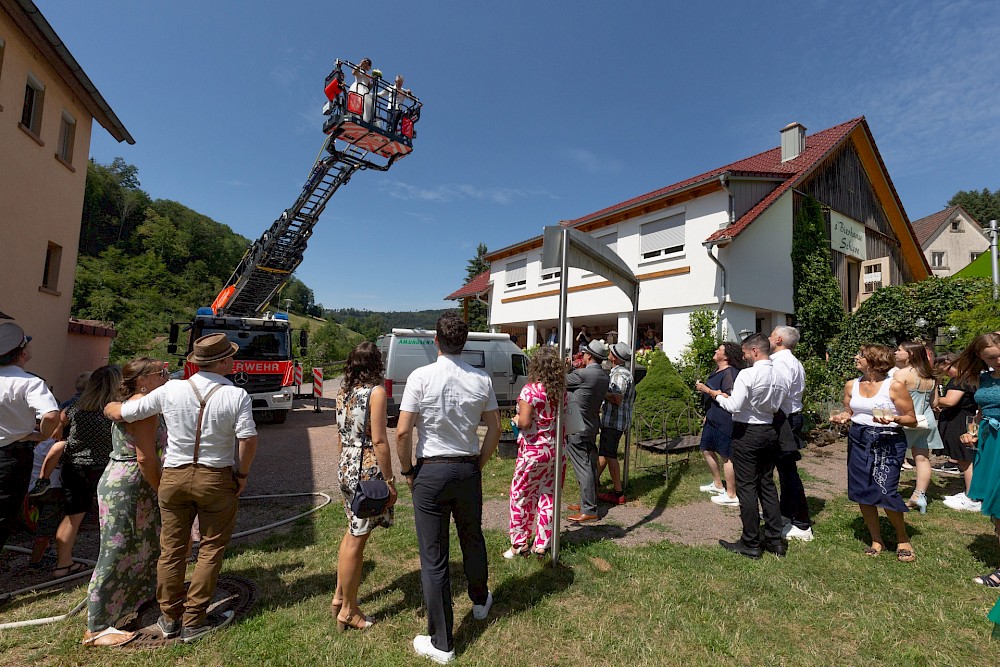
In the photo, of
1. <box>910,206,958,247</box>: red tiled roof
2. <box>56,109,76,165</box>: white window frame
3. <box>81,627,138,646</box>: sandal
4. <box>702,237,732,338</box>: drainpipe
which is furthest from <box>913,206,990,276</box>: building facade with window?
<box>56,109,76,165</box>: white window frame

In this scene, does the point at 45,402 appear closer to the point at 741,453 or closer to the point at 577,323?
the point at 741,453

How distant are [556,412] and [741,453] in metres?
1.68

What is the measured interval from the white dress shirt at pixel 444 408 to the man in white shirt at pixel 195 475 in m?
0.99

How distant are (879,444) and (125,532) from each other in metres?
5.85

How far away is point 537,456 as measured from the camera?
4.20 m

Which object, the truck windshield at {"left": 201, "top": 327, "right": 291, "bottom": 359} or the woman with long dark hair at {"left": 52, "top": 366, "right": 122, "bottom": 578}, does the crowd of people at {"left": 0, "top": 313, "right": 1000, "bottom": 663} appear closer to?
the woman with long dark hair at {"left": 52, "top": 366, "right": 122, "bottom": 578}

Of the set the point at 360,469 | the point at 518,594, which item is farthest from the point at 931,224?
the point at 360,469

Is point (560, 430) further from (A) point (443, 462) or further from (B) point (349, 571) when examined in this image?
(B) point (349, 571)

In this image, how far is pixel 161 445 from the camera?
327 cm

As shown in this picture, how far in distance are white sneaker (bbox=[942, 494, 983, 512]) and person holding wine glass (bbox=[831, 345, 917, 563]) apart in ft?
6.98

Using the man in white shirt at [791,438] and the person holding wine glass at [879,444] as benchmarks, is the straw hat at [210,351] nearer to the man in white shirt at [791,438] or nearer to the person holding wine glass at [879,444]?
the man in white shirt at [791,438]

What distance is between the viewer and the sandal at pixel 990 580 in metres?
3.58

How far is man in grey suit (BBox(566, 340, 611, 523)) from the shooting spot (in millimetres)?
4969

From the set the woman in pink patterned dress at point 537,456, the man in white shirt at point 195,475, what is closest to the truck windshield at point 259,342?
the man in white shirt at point 195,475
